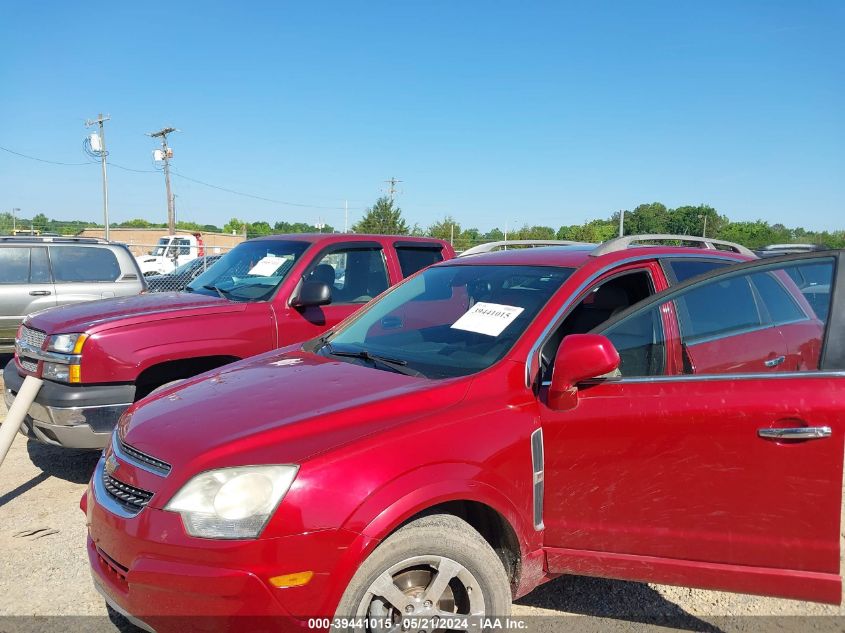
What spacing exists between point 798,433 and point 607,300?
120cm

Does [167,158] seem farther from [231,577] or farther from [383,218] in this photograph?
[231,577]

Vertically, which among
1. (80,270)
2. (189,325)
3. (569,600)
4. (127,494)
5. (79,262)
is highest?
(79,262)

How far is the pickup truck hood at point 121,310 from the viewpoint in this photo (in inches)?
174

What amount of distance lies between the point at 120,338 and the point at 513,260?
9.03 feet

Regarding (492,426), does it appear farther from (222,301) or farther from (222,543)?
(222,301)

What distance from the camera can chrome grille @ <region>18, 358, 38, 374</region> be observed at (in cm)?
458

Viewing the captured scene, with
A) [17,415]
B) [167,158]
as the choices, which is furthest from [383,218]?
[17,415]

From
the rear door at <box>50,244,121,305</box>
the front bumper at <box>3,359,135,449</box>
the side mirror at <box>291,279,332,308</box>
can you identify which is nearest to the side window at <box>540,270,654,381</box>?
the side mirror at <box>291,279,332,308</box>

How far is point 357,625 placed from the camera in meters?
2.10

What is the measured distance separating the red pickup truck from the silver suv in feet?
10.6

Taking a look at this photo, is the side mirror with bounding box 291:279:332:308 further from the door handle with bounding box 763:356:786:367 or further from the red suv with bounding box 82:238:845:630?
the door handle with bounding box 763:356:786:367

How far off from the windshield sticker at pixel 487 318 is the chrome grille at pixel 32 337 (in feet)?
10.6

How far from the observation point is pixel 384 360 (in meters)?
3.00

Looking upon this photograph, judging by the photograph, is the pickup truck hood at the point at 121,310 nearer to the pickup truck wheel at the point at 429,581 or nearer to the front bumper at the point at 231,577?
the front bumper at the point at 231,577
